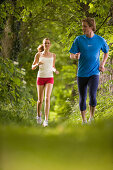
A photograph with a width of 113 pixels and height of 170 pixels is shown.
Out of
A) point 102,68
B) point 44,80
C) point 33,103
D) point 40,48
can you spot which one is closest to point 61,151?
point 102,68

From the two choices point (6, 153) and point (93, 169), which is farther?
point (6, 153)

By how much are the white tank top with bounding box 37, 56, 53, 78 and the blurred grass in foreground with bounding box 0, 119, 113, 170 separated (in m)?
2.08

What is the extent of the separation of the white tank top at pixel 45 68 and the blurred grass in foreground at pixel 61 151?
2076 mm

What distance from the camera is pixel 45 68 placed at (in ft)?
16.3

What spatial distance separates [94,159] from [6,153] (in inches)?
32.6

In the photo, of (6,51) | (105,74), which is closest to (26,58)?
(6,51)

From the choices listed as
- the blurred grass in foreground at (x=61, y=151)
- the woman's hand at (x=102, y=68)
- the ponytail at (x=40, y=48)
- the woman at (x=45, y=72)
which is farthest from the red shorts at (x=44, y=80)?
the blurred grass in foreground at (x=61, y=151)

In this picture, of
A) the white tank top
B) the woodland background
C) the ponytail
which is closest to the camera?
the woodland background

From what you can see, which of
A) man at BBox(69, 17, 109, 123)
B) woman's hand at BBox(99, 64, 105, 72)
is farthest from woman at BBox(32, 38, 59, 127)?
woman's hand at BBox(99, 64, 105, 72)

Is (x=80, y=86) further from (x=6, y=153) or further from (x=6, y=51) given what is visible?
(x=6, y=51)

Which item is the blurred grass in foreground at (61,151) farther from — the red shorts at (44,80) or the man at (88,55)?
the red shorts at (44,80)

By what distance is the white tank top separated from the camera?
4.95 metres

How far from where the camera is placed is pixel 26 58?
36.0ft

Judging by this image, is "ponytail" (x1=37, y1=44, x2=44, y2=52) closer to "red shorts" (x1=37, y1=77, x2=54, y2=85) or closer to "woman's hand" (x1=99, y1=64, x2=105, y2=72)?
"red shorts" (x1=37, y1=77, x2=54, y2=85)
